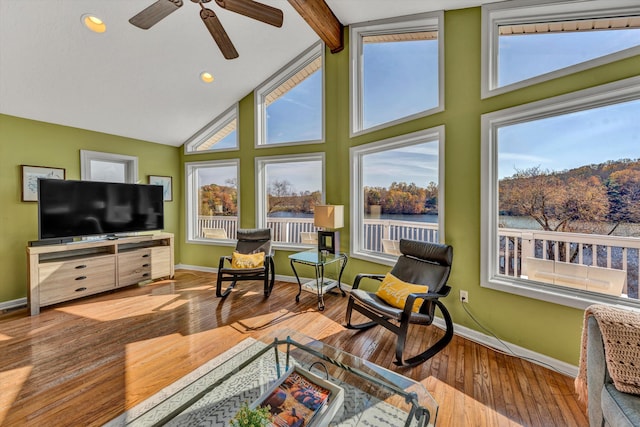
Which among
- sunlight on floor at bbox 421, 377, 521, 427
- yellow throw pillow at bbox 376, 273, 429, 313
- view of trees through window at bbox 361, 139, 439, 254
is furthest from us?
view of trees through window at bbox 361, 139, 439, 254

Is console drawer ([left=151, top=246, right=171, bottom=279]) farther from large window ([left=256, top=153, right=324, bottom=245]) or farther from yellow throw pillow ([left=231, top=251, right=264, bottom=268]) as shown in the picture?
large window ([left=256, top=153, right=324, bottom=245])

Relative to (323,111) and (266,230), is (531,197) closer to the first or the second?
(323,111)

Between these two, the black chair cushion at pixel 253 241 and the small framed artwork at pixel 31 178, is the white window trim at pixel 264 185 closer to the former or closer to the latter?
the black chair cushion at pixel 253 241

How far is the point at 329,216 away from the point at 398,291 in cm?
137

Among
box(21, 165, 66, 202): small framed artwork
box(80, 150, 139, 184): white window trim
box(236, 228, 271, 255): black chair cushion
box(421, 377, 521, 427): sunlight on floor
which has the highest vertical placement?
box(80, 150, 139, 184): white window trim

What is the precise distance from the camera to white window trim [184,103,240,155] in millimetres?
4964

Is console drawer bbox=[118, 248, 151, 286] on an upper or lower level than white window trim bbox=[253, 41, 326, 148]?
lower

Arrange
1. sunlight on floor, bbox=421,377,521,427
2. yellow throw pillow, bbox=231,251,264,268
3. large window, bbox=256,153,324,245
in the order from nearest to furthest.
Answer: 1. sunlight on floor, bbox=421,377,521,427
2. yellow throw pillow, bbox=231,251,264,268
3. large window, bbox=256,153,324,245

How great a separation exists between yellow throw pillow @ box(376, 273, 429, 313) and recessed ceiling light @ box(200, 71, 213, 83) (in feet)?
12.5

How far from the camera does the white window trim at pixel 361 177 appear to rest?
114 inches

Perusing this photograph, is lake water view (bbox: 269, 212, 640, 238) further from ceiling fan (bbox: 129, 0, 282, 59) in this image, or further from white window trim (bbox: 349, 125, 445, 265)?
ceiling fan (bbox: 129, 0, 282, 59)

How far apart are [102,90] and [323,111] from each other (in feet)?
9.93

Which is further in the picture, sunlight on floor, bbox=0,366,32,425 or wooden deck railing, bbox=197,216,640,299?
wooden deck railing, bbox=197,216,640,299

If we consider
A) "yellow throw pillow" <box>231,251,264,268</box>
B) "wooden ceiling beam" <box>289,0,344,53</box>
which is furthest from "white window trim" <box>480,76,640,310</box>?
"yellow throw pillow" <box>231,251,264,268</box>
